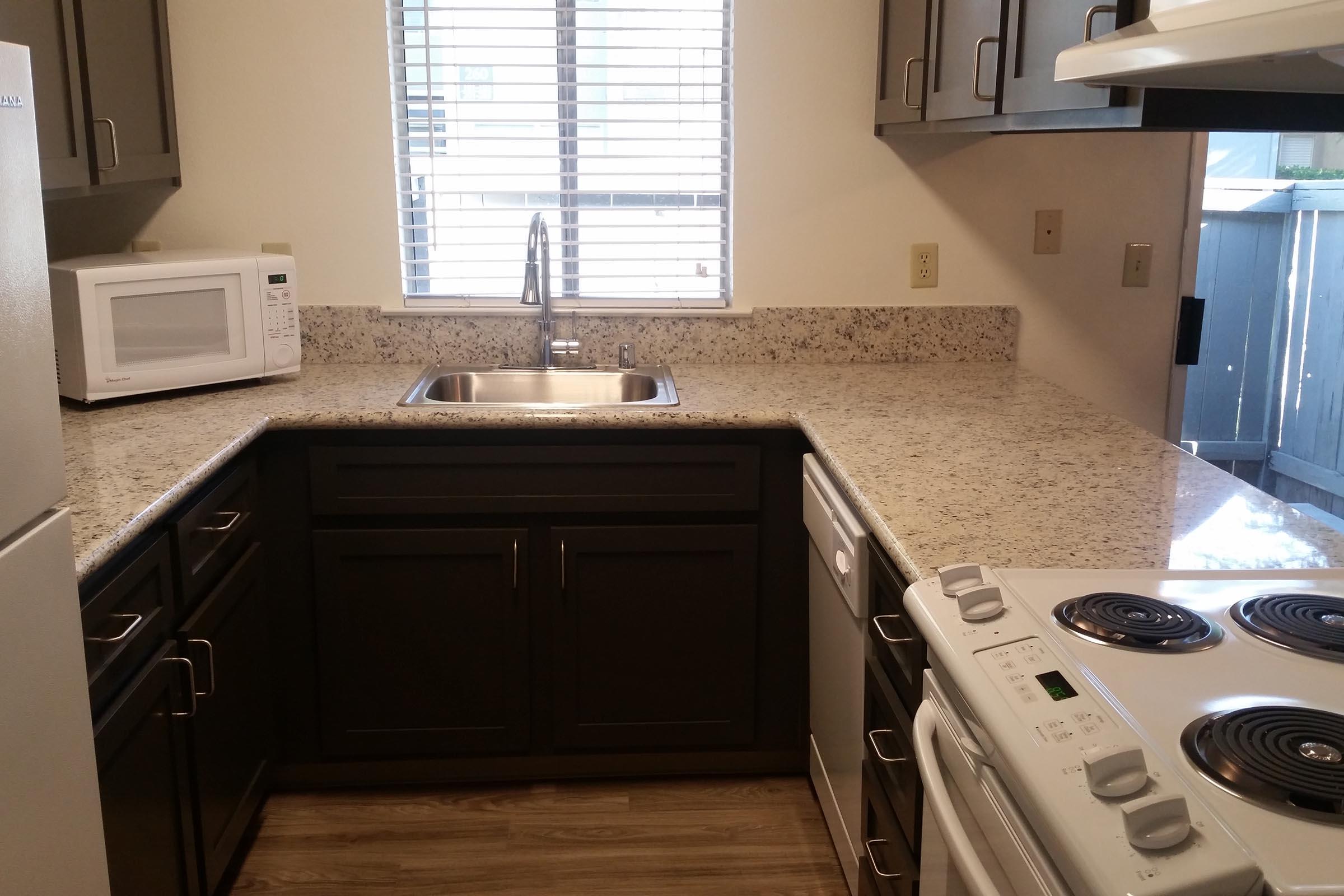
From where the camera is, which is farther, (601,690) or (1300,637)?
(601,690)

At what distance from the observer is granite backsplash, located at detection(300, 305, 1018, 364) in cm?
291

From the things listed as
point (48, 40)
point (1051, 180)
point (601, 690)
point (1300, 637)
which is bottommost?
point (601, 690)

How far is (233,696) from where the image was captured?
219cm

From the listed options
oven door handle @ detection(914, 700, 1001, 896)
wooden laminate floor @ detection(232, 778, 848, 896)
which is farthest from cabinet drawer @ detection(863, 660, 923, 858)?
wooden laminate floor @ detection(232, 778, 848, 896)

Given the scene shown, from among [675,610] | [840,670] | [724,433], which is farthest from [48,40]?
[840,670]

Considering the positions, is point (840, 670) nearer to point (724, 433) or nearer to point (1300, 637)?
point (724, 433)

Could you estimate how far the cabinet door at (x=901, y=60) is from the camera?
251cm

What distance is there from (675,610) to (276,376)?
107 cm

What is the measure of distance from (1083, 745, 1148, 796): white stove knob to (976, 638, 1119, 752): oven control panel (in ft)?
0.23

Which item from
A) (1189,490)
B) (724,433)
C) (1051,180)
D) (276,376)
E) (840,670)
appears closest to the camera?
(1189,490)

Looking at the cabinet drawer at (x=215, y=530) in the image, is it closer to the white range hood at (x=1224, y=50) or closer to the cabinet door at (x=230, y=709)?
the cabinet door at (x=230, y=709)

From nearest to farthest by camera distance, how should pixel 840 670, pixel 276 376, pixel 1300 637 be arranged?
1. pixel 1300 637
2. pixel 840 670
3. pixel 276 376

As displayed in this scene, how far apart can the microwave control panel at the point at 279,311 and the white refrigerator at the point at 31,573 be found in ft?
4.66

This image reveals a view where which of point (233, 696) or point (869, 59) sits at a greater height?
point (869, 59)
